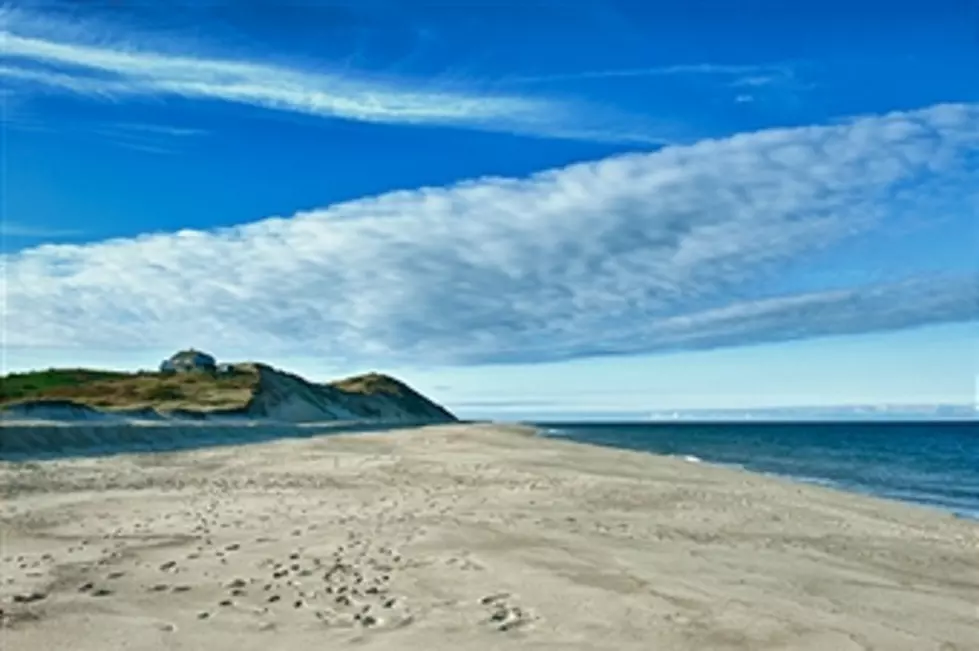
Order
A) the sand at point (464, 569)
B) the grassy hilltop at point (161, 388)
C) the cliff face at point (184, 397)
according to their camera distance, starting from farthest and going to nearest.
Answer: the grassy hilltop at point (161, 388) < the cliff face at point (184, 397) < the sand at point (464, 569)

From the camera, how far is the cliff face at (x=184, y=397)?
46109mm

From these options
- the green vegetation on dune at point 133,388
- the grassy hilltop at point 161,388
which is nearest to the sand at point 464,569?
the grassy hilltop at point 161,388

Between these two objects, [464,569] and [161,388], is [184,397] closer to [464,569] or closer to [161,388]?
[161,388]

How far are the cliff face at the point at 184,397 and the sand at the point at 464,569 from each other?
90.7ft

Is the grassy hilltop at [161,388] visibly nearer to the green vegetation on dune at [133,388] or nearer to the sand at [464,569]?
the green vegetation on dune at [133,388]

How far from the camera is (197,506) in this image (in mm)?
15781

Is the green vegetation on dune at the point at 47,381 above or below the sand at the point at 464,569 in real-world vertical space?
above

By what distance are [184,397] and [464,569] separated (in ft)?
209

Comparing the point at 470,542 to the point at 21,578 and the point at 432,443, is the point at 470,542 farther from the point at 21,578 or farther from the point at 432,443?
the point at 432,443

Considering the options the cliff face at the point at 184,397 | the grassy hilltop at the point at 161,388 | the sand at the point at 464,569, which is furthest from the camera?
the grassy hilltop at the point at 161,388

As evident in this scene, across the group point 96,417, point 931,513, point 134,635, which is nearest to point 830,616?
point 134,635

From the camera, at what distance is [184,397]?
69375 millimetres

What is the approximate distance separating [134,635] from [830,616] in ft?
21.3

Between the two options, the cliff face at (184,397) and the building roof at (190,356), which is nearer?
the cliff face at (184,397)
